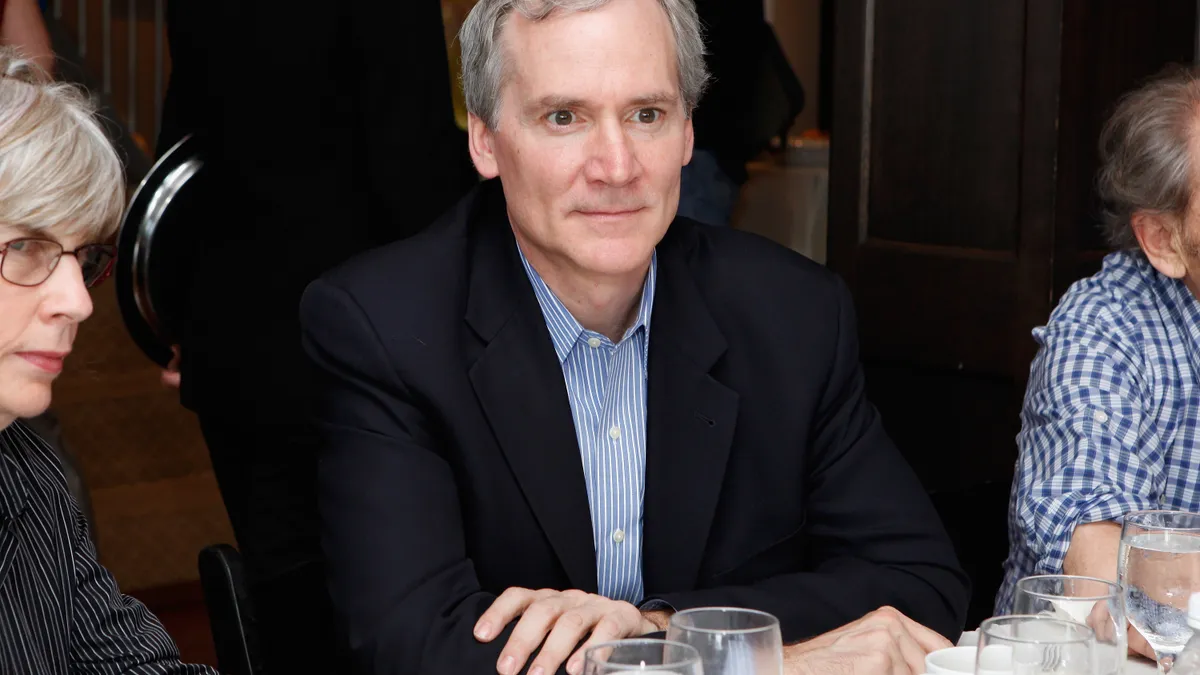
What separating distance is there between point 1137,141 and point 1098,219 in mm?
1179

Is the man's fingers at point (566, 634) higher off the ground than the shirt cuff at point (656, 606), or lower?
higher

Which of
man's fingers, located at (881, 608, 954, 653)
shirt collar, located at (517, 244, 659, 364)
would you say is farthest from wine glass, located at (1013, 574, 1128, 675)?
shirt collar, located at (517, 244, 659, 364)

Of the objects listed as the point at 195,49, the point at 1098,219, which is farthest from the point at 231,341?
the point at 1098,219

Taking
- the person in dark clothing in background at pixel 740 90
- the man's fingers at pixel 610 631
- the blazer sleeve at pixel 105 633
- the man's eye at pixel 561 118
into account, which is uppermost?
the man's eye at pixel 561 118

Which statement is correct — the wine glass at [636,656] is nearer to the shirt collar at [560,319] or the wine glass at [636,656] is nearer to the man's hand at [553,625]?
the man's hand at [553,625]

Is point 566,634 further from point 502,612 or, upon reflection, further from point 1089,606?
point 1089,606

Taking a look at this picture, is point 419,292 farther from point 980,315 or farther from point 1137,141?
point 980,315

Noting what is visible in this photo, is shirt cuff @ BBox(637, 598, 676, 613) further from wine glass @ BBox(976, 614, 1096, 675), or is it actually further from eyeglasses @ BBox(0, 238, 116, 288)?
eyeglasses @ BBox(0, 238, 116, 288)

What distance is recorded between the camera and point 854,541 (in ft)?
6.32

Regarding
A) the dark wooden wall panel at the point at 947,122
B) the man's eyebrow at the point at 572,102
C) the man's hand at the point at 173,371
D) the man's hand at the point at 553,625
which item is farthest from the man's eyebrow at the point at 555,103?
the dark wooden wall panel at the point at 947,122

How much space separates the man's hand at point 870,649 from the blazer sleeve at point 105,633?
0.73 meters

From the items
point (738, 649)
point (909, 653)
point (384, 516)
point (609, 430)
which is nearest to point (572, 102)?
point (609, 430)

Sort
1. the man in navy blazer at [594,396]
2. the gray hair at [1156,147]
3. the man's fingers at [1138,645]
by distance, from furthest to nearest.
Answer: the gray hair at [1156,147] → the man in navy blazer at [594,396] → the man's fingers at [1138,645]

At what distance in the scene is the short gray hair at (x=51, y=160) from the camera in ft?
4.76
